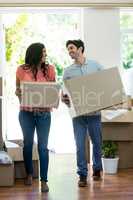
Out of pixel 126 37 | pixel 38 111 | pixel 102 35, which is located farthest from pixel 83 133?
pixel 126 37

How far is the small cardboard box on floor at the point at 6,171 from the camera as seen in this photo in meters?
3.56

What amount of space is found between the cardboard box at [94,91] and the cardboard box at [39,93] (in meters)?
0.13

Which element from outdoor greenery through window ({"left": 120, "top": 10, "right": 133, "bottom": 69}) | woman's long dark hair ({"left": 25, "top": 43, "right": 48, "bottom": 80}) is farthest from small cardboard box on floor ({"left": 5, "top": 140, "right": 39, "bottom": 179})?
outdoor greenery through window ({"left": 120, "top": 10, "right": 133, "bottom": 69})

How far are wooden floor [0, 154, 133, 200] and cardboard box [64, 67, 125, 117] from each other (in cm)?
66

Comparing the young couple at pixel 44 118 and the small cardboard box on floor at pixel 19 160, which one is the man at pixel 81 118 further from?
the small cardboard box on floor at pixel 19 160

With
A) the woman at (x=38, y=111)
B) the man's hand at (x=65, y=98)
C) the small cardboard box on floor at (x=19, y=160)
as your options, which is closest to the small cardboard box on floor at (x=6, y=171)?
the small cardboard box on floor at (x=19, y=160)

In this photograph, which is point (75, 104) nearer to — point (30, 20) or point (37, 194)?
point (37, 194)

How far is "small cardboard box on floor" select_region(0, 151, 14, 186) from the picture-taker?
3564mm

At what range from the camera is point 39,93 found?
129 inches

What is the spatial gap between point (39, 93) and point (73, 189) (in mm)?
891

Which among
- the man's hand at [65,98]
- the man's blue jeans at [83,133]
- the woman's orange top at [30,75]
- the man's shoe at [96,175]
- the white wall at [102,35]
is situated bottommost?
the man's shoe at [96,175]

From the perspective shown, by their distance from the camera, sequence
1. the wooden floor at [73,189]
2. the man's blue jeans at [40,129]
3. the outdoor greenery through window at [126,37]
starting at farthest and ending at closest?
the outdoor greenery through window at [126,37]
the man's blue jeans at [40,129]
the wooden floor at [73,189]

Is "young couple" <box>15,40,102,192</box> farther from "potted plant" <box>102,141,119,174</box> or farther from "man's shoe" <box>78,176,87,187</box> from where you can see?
"potted plant" <box>102,141,119,174</box>

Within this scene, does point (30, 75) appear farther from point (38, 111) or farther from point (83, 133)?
point (83, 133)
